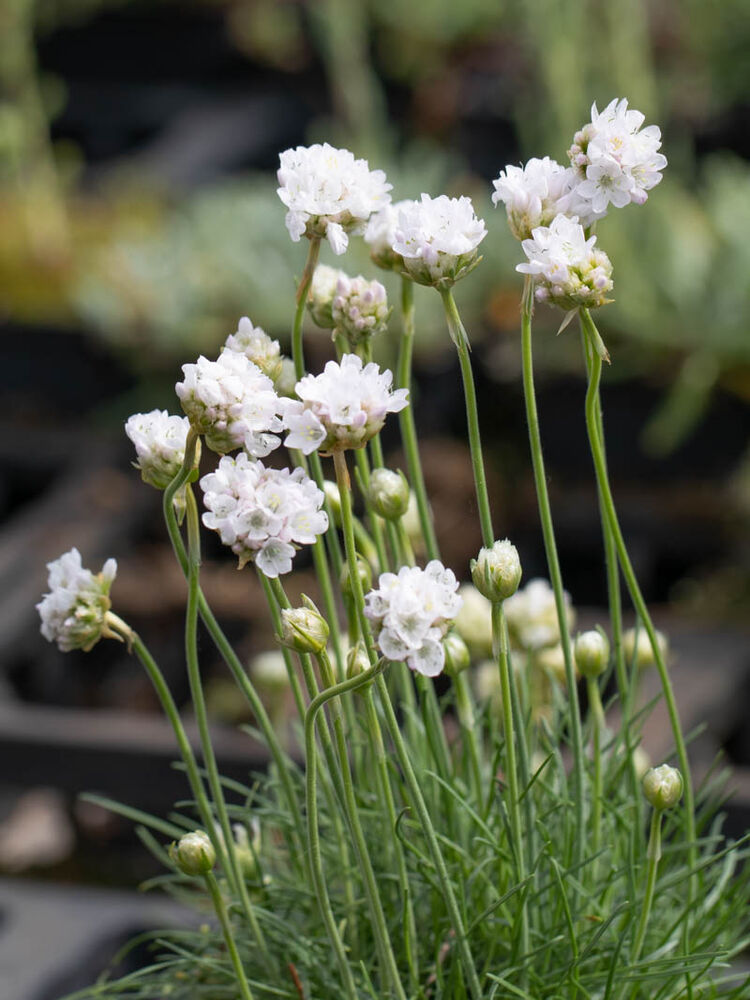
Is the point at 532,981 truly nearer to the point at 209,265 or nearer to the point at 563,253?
the point at 563,253

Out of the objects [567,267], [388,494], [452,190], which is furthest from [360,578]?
[452,190]

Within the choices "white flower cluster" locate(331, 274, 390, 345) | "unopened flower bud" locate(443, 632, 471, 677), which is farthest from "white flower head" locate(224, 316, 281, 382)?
"unopened flower bud" locate(443, 632, 471, 677)

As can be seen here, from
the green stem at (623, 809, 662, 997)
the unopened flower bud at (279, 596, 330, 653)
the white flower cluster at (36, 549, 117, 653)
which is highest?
the white flower cluster at (36, 549, 117, 653)

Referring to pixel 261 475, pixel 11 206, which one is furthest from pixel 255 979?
pixel 11 206

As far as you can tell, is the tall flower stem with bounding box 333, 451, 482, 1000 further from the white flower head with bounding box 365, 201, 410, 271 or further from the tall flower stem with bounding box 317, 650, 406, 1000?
the white flower head with bounding box 365, 201, 410, 271

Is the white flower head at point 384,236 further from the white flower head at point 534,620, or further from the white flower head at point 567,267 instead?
the white flower head at point 534,620
